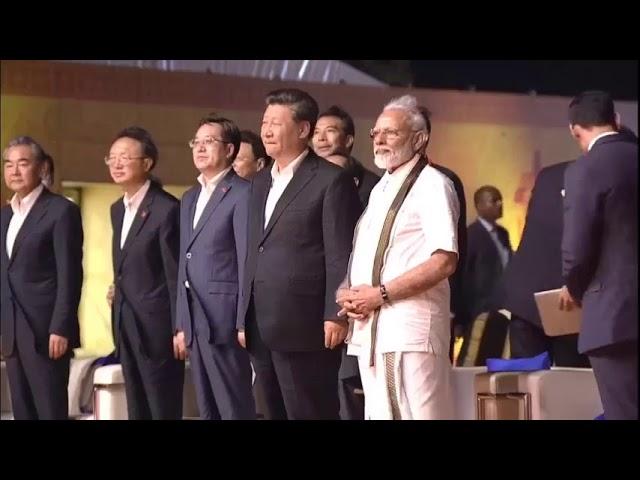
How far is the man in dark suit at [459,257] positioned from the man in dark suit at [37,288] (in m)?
1.86

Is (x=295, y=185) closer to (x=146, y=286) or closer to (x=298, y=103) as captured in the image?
(x=298, y=103)

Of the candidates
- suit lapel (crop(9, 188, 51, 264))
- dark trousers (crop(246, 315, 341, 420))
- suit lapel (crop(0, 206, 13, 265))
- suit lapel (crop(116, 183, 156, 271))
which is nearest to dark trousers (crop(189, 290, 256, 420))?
dark trousers (crop(246, 315, 341, 420))

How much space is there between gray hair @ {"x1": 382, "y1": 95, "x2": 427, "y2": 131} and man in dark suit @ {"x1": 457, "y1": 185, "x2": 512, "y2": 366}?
74 cm

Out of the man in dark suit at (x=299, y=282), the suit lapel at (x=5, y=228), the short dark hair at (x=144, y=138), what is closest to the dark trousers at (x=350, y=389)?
the man in dark suit at (x=299, y=282)

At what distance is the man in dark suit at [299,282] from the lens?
6.29 m

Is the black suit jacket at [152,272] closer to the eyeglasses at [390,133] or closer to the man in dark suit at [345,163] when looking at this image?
the man in dark suit at [345,163]

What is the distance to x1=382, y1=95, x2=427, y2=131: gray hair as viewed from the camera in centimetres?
611

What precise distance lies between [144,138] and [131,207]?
13.5 inches

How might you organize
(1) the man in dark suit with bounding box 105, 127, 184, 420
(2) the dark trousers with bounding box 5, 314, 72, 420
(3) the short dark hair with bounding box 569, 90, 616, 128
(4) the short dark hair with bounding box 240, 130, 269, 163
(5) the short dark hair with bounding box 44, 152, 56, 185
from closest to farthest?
(3) the short dark hair with bounding box 569, 90, 616, 128, (4) the short dark hair with bounding box 240, 130, 269, 163, (1) the man in dark suit with bounding box 105, 127, 184, 420, (2) the dark trousers with bounding box 5, 314, 72, 420, (5) the short dark hair with bounding box 44, 152, 56, 185

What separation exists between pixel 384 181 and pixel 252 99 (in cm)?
118

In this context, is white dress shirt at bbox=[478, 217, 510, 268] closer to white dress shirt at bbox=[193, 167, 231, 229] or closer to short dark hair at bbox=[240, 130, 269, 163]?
short dark hair at bbox=[240, 130, 269, 163]
